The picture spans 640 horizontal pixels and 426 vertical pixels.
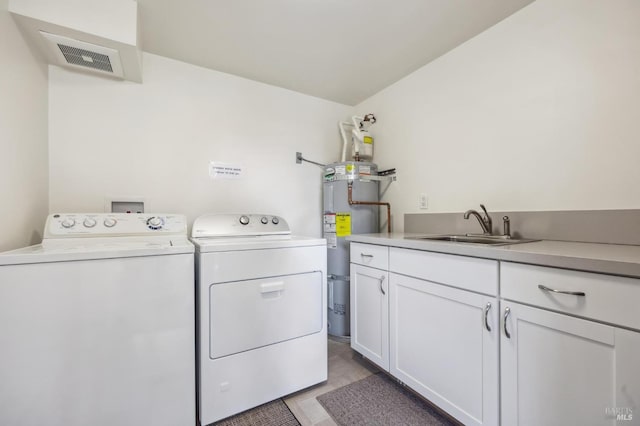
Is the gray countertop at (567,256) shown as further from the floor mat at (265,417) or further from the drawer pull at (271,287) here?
the floor mat at (265,417)

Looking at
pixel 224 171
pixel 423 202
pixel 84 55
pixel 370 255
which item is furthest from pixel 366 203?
pixel 84 55

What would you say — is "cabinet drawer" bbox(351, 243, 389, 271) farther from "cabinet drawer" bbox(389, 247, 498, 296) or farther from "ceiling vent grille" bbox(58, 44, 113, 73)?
"ceiling vent grille" bbox(58, 44, 113, 73)

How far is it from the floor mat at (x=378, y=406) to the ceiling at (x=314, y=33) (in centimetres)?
224

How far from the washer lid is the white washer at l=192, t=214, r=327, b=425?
1 cm

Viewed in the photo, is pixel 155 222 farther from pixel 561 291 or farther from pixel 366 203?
pixel 561 291

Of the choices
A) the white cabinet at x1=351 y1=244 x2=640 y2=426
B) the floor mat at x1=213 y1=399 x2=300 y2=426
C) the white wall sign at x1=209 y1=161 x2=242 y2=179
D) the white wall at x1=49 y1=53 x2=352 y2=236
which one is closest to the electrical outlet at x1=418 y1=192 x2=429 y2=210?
the white cabinet at x1=351 y1=244 x2=640 y2=426

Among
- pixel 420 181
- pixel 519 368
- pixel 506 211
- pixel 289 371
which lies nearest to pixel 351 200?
pixel 420 181

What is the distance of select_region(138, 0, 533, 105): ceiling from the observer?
1.48 metres

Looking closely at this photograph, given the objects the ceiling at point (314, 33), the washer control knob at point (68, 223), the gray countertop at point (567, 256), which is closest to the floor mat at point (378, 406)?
the gray countertop at point (567, 256)

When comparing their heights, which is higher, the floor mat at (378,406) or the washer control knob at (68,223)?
the washer control knob at (68,223)

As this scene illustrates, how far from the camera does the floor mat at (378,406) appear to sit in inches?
51.0

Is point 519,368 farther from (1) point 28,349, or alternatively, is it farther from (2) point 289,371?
(1) point 28,349

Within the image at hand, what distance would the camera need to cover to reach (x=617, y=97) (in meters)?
1.18

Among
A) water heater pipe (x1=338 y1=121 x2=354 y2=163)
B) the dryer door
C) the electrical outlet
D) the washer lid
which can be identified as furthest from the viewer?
water heater pipe (x1=338 y1=121 x2=354 y2=163)
